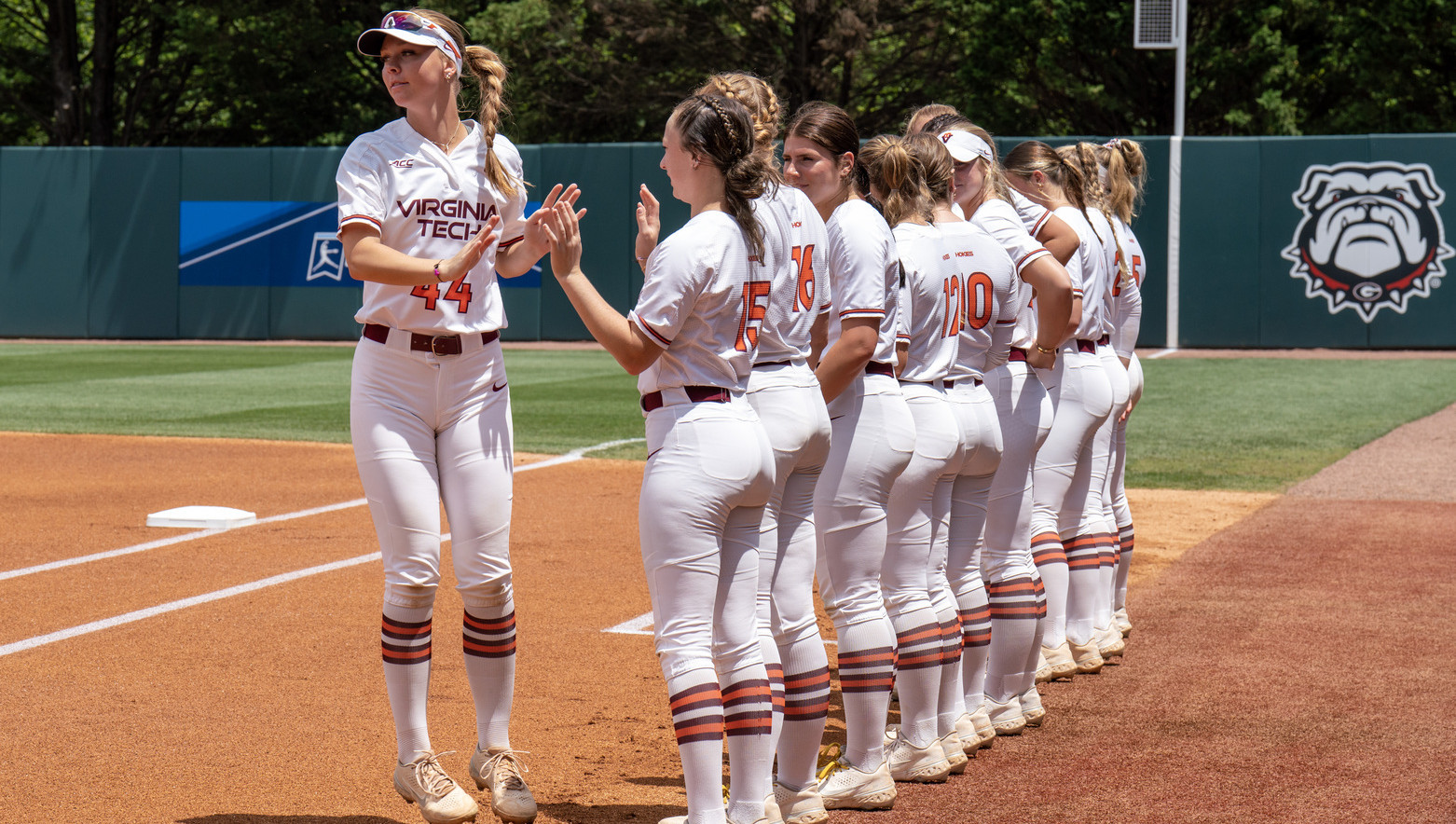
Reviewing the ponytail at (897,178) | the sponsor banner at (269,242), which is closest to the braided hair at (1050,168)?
the ponytail at (897,178)

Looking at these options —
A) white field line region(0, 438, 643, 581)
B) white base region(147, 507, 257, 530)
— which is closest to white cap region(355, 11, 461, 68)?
white field line region(0, 438, 643, 581)

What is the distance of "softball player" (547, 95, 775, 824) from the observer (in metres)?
3.59

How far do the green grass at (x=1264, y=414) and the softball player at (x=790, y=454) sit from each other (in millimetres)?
7480

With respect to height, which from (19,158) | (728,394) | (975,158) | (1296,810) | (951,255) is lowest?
(1296,810)

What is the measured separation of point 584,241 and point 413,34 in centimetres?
2077

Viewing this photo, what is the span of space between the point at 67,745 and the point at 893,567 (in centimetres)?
269

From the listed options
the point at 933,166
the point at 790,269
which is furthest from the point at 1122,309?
the point at 790,269

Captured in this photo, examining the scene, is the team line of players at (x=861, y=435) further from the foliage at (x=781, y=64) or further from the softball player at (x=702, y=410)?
the foliage at (x=781, y=64)

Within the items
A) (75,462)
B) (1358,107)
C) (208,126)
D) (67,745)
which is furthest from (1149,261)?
(208,126)

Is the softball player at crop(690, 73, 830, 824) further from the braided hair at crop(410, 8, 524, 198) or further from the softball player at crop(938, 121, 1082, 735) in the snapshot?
the softball player at crop(938, 121, 1082, 735)

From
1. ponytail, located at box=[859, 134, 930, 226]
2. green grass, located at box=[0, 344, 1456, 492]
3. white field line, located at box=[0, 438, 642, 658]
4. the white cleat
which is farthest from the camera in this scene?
green grass, located at box=[0, 344, 1456, 492]

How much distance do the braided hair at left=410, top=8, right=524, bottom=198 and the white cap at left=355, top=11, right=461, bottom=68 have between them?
0.04m

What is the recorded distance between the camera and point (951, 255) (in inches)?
186

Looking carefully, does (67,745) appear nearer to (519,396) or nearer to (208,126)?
(519,396)
